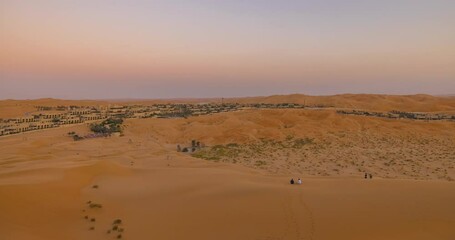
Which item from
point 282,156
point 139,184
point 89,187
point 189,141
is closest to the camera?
point 89,187

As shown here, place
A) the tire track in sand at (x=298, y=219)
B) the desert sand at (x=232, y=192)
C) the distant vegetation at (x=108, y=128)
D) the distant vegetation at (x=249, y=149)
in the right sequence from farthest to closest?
the distant vegetation at (x=108, y=128), the distant vegetation at (x=249, y=149), the desert sand at (x=232, y=192), the tire track in sand at (x=298, y=219)

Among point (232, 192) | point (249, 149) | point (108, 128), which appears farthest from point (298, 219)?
point (108, 128)

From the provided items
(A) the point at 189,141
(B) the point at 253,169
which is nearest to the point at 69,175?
(B) the point at 253,169

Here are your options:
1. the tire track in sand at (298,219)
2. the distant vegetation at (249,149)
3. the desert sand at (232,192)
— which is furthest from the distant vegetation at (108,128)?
the tire track in sand at (298,219)

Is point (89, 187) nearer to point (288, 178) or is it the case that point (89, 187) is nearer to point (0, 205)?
point (0, 205)

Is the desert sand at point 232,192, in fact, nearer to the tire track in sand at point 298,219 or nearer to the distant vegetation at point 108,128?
the tire track in sand at point 298,219

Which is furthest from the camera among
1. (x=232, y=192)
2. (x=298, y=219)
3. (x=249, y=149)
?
(x=249, y=149)

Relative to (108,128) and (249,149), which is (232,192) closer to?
(249,149)

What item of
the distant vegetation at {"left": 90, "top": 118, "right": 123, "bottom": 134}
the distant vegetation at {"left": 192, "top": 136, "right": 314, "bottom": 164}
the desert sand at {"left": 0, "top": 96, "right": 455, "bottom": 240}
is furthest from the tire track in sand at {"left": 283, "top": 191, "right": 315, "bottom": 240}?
the distant vegetation at {"left": 90, "top": 118, "right": 123, "bottom": 134}
